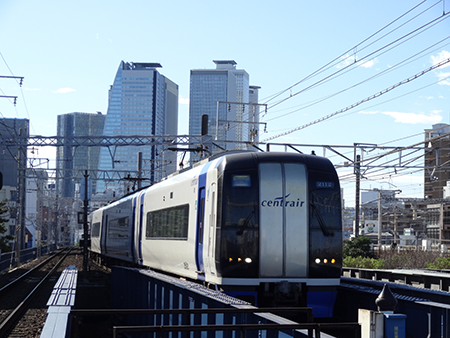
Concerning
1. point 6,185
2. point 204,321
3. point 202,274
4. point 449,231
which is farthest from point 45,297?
point 449,231

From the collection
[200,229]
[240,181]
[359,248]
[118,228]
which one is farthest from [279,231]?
[359,248]

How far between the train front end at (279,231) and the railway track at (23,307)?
5558mm

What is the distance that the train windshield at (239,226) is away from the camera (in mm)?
12078

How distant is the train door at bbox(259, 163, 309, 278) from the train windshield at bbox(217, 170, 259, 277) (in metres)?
0.15

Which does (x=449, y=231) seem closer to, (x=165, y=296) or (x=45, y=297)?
(x=45, y=297)

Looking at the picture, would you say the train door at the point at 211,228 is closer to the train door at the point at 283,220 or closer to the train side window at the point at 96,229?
the train door at the point at 283,220

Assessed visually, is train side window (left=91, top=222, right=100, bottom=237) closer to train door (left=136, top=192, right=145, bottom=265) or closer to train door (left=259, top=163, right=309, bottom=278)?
train door (left=136, top=192, right=145, bottom=265)

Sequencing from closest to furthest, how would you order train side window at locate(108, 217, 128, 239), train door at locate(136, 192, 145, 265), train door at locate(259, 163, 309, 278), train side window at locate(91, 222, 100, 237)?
train door at locate(259, 163, 309, 278) < train door at locate(136, 192, 145, 265) < train side window at locate(108, 217, 128, 239) < train side window at locate(91, 222, 100, 237)

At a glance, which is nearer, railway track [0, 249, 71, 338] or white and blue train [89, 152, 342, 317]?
white and blue train [89, 152, 342, 317]

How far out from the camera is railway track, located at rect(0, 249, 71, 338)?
51.5 feet

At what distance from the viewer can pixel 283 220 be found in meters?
12.4

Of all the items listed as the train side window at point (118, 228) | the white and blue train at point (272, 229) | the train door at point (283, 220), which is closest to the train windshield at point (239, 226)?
the white and blue train at point (272, 229)

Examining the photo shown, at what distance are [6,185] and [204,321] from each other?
85.8m

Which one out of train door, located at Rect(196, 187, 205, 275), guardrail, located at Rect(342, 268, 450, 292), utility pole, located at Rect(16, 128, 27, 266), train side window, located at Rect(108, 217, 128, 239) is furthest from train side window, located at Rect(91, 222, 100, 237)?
train door, located at Rect(196, 187, 205, 275)
